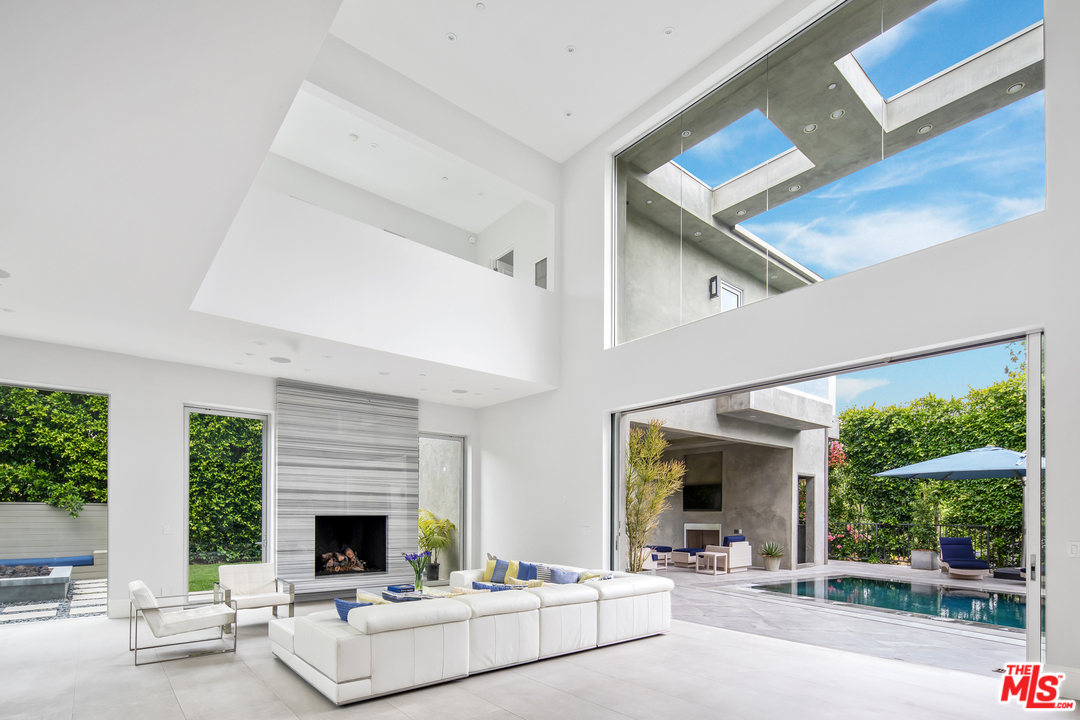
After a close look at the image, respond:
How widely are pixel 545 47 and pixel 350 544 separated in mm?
7438

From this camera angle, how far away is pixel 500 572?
8.06 metres

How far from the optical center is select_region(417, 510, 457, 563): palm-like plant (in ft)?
34.4

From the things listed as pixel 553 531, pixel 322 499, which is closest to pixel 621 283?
pixel 553 531

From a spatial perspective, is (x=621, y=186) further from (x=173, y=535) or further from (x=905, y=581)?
(x=173, y=535)

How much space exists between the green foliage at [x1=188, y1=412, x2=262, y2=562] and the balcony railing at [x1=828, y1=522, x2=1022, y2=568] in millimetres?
7676

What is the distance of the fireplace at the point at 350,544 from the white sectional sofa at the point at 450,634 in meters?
3.83

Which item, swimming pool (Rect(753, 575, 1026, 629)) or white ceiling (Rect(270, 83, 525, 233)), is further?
white ceiling (Rect(270, 83, 525, 233))

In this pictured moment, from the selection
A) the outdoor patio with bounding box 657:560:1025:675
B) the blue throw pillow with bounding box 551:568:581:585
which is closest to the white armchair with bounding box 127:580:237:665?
the blue throw pillow with bounding box 551:568:581:585

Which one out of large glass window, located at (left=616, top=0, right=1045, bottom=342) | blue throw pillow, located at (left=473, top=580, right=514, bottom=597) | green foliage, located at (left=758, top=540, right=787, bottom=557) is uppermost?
large glass window, located at (left=616, top=0, right=1045, bottom=342)

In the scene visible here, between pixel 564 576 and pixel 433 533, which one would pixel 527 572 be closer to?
pixel 564 576

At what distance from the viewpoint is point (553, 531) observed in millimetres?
9180

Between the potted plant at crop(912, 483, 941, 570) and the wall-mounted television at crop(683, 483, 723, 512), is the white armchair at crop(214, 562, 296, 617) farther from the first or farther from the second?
the wall-mounted television at crop(683, 483, 723, 512)

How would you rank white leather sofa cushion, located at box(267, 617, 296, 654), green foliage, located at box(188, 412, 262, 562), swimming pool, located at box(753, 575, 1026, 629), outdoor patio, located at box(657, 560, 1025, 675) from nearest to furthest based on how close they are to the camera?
white leather sofa cushion, located at box(267, 617, 296, 654), outdoor patio, located at box(657, 560, 1025, 675), swimming pool, located at box(753, 575, 1026, 629), green foliage, located at box(188, 412, 262, 562)

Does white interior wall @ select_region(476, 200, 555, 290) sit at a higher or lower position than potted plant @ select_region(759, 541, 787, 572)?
higher
